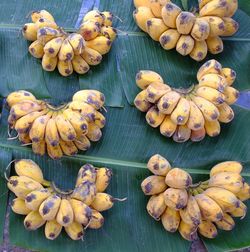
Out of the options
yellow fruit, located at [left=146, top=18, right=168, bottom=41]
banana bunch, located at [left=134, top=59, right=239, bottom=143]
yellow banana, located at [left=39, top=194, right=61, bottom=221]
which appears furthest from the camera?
yellow fruit, located at [left=146, top=18, right=168, bottom=41]

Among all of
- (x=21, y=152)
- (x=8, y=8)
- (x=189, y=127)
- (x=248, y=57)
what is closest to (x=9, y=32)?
(x=8, y=8)

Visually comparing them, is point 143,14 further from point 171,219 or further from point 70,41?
point 171,219

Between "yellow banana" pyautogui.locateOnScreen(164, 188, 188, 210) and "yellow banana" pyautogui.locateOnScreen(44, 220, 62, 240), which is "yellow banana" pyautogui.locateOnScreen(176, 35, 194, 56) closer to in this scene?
"yellow banana" pyautogui.locateOnScreen(164, 188, 188, 210)

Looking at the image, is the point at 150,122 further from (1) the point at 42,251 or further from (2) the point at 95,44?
(1) the point at 42,251

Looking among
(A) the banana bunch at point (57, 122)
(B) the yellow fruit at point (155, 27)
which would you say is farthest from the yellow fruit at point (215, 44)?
(A) the banana bunch at point (57, 122)

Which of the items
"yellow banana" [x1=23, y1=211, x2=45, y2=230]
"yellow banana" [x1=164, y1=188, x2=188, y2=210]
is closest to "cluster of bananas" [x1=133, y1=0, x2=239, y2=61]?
"yellow banana" [x1=164, y1=188, x2=188, y2=210]

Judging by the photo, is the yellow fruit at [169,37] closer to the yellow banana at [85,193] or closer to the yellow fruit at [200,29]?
the yellow fruit at [200,29]
